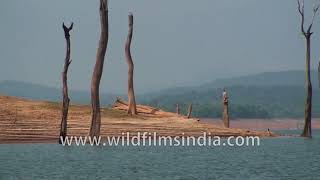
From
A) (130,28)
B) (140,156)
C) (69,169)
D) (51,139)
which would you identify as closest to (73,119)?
(51,139)

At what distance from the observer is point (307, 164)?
148ft

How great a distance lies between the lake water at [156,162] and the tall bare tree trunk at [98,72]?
1.66m

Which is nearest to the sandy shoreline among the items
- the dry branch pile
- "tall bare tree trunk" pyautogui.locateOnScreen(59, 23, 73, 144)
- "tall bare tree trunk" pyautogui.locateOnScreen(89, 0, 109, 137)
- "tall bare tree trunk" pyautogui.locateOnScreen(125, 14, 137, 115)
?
the dry branch pile

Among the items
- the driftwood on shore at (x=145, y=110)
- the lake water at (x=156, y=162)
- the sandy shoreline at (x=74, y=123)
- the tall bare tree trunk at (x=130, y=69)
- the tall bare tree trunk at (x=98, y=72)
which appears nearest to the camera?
the lake water at (x=156, y=162)

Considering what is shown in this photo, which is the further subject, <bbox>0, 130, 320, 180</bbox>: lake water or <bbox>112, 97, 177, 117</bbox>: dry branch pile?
<bbox>112, 97, 177, 117</bbox>: dry branch pile

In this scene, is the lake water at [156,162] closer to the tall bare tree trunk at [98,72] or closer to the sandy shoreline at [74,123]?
the sandy shoreline at [74,123]

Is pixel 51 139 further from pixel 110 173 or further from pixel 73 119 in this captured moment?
pixel 110 173

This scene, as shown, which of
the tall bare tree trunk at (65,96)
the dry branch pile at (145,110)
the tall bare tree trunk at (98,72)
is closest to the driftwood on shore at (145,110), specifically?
the dry branch pile at (145,110)

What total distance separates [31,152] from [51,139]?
776 cm

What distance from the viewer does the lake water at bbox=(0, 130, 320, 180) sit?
37.9 meters

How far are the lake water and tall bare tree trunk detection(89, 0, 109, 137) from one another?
1.66m

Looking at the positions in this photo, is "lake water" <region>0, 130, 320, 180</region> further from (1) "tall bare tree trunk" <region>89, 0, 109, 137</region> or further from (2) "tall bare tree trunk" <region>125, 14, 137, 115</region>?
(2) "tall bare tree trunk" <region>125, 14, 137, 115</region>

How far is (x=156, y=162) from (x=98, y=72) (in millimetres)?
12005

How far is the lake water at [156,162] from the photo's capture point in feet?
124
